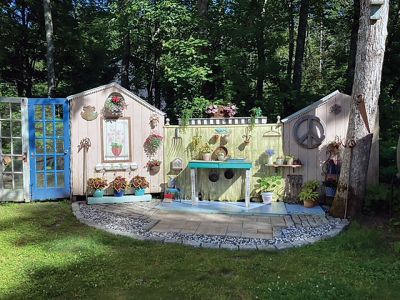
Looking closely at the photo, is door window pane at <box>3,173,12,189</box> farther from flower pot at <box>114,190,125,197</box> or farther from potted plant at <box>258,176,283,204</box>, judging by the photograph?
potted plant at <box>258,176,283,204</box>

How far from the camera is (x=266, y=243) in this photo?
4.69 m

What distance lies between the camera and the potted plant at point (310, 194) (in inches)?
259

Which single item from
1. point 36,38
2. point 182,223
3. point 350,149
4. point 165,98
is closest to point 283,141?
point 350,149

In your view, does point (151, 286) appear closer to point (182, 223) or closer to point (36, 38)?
point (182, 223)

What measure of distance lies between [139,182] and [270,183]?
8.16 ft

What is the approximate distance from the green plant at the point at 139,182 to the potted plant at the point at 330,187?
3339 mm

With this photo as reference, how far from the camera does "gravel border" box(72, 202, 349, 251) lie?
15.1ft

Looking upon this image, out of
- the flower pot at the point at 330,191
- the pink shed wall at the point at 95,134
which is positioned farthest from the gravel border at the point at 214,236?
the pink shed wall at the point at 95,134

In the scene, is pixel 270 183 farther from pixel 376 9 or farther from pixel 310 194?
pixel 376 9

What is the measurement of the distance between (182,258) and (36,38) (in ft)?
34.4

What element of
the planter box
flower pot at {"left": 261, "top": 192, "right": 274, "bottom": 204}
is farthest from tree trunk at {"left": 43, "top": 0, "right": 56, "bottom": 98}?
flower pot at {"left": 261, "top": 192, "right": 274, "bottom": 204}

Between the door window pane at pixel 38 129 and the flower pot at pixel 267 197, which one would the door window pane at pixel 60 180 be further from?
the flower pot at pixel 267 197

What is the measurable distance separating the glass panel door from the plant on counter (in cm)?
225

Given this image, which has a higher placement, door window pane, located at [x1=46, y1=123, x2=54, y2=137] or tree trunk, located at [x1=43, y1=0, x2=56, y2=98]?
tree trunk, located at [x1=43, y1=0, x2=56, y2=98]
